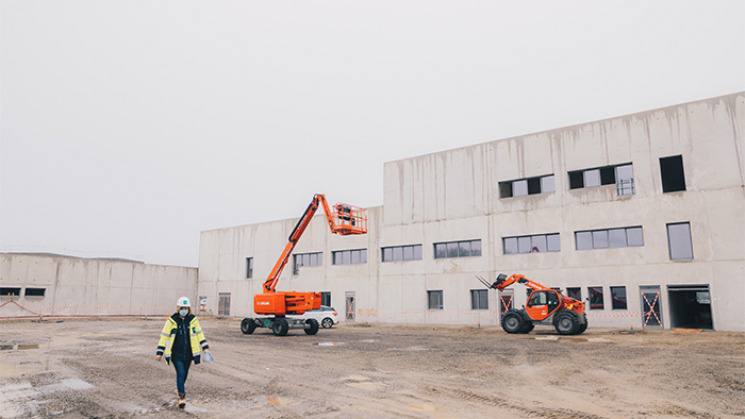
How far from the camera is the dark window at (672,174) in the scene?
26.2 meters

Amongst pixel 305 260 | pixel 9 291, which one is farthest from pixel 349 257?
pixel 9 291

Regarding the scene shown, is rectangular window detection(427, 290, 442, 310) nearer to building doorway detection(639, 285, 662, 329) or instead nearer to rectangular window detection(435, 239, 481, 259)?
rectangular window detection(435, 239, 481, 259)

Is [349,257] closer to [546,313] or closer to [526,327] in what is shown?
[526,327]

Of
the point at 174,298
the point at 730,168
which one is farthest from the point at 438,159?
the point at 174,298

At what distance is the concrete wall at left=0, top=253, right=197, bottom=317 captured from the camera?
1494 inches

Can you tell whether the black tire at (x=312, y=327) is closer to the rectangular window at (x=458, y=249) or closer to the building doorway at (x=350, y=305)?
the rectangular window at (x=458, y=249)

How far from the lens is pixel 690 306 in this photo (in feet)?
86.4

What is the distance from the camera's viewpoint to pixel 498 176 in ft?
104

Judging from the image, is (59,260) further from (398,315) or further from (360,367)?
(360,367)

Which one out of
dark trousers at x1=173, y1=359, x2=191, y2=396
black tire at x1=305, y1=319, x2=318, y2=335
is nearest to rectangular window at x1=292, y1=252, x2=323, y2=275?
black tire at x1=305, y1=319, x2=318, y2=335

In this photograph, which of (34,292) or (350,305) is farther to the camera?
(34,292)

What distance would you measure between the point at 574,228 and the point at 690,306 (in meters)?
7.21

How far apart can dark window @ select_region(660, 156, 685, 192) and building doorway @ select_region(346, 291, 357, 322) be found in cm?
2211

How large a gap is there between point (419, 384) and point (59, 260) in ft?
133
